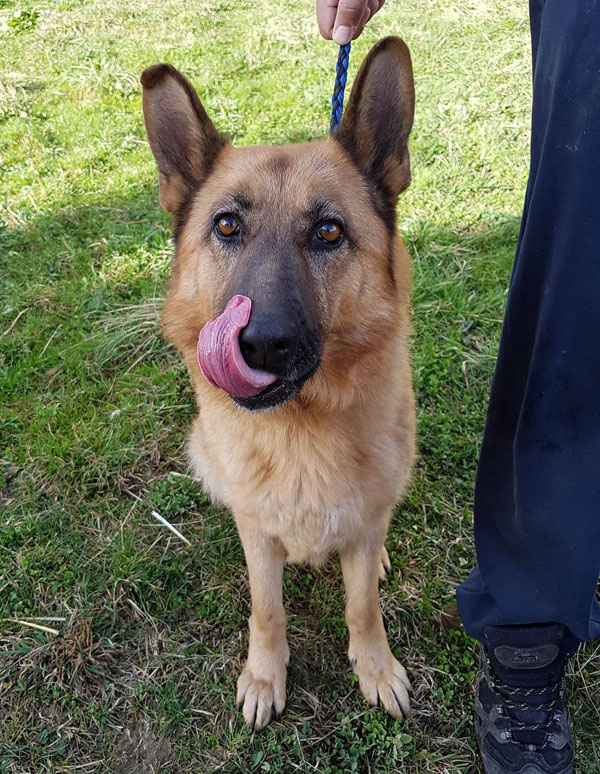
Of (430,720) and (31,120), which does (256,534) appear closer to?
(430,720)

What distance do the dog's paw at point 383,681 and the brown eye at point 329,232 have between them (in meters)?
1.73

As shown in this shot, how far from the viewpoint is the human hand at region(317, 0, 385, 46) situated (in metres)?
2.40

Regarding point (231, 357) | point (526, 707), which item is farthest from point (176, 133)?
point (526, 707)

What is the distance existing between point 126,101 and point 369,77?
4.99 m

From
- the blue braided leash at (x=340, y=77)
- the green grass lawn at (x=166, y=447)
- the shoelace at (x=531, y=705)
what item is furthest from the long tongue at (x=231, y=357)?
the shoelace at (x=531, y=705)

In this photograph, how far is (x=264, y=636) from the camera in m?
2.49

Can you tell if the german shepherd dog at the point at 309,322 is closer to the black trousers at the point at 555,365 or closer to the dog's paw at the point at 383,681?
the dog's paw at the point at 383,681

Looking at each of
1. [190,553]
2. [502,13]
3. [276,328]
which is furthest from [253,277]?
[502,13]

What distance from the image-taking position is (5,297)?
4320 mm

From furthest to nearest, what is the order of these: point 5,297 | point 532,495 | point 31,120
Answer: point 31,120 < point 5,297 < point 532,495

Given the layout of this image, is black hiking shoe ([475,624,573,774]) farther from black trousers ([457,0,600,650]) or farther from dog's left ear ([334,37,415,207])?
dog's left ear ([334,37,415,207])

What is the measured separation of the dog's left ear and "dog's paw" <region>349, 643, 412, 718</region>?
76.3 inches

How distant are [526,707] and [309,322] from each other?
1.73 m

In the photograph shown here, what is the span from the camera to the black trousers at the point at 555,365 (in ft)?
5.27
